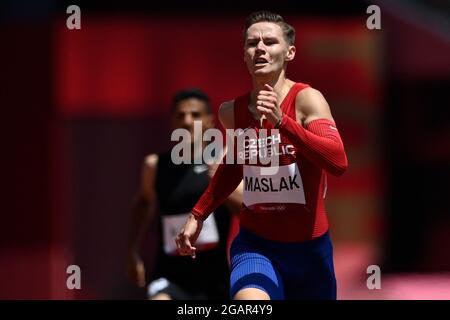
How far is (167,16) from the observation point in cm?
972

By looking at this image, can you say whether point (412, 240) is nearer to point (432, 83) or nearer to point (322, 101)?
point (432, 83)

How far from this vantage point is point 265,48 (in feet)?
16.5

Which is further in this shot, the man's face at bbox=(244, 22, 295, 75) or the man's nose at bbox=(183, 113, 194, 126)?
the man's nose at bbox=(183, 113, 194, 126)

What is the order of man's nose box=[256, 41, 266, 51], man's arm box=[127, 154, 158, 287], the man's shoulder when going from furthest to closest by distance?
man's arm box=[127, 154, 158, 287] < the man's shoulder < man's nose box=[256, 41, 266, 51]

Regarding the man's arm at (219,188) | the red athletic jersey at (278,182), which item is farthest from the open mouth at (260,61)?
the man's arm at (219,188)

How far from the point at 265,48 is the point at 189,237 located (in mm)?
1017

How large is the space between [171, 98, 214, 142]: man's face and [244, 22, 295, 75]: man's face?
186cm

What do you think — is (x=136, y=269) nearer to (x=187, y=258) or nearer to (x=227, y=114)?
(x=187, y=258)

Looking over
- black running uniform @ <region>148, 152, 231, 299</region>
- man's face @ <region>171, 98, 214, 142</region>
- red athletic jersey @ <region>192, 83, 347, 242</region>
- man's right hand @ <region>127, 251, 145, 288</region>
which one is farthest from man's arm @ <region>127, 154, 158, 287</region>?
red athletic jersey @ <region>192, 83, 347, 242</region>

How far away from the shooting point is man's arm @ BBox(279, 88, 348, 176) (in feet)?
15.5

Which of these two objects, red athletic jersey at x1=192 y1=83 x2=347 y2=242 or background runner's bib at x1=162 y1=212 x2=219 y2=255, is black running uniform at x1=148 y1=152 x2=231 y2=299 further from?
red athletic jersey at x1=192 y1=83 x2=347 y2=242

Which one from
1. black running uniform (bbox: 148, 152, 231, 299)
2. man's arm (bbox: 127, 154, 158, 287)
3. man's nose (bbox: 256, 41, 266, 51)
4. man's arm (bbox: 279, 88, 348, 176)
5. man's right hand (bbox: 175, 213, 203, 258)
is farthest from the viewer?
man's arm (bbox: 127, 154, 158, 287)

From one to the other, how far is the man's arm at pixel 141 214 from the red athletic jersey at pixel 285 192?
200cm

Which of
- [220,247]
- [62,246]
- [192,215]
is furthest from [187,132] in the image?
[62,246]
